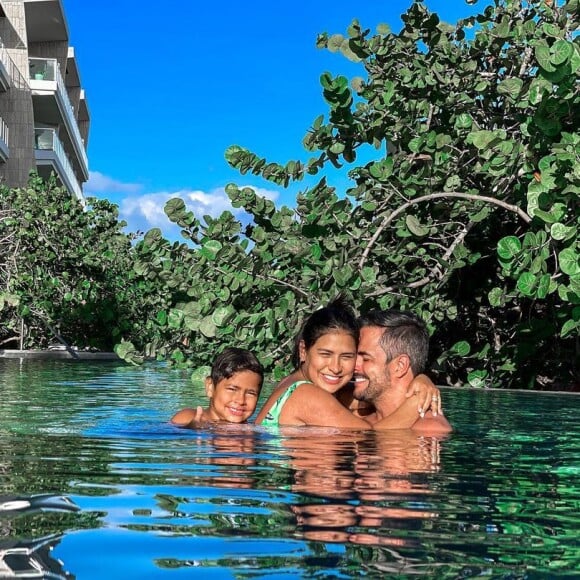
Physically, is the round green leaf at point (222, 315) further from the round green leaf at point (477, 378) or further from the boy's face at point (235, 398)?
the round green leaf at point (477, 378)

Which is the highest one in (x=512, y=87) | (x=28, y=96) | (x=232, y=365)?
(x=28, y=96)

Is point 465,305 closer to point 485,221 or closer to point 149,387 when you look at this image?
point 485,221

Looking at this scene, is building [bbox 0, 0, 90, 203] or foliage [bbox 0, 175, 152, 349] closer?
foliage [bbox 0, 175, 152, 349]

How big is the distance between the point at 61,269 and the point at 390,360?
64.6 ft

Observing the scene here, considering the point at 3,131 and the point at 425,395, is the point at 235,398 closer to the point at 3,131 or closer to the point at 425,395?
the point at 425,395

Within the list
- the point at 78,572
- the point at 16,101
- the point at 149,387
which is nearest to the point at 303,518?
the point at 78,572

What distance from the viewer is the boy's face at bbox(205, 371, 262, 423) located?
6812 mm

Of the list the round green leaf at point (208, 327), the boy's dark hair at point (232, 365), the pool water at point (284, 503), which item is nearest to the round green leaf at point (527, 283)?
the pool water at point (284, 503)

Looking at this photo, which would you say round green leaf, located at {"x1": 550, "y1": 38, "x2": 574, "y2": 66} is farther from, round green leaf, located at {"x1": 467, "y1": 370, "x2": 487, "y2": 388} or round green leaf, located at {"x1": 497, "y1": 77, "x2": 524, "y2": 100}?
round green leaf, located at {"x1": 467, "y1": 370, "x2": 487, "y2": 388}

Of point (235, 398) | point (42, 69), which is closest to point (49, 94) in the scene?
point (42, 69)

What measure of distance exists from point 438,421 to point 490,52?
6114 millimetres

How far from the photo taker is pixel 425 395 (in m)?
5.96

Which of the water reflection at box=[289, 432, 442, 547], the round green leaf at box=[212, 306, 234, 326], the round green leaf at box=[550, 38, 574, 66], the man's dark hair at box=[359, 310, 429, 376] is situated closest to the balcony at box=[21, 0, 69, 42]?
the round green leaf at box=[212, 306, 234, 326]

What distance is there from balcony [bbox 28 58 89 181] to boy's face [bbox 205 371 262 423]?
33.6 metres
